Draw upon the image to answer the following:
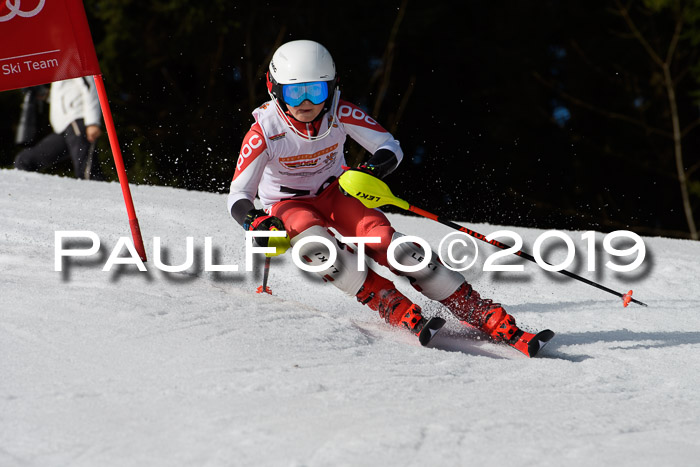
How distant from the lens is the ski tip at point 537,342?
3.66m

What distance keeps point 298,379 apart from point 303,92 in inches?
56.8

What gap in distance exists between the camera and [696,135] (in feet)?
51.1

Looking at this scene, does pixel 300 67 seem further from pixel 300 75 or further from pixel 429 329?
pixel 429 329

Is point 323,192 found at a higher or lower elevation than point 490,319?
higher

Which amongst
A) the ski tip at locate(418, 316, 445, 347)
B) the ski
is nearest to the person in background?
the ski tip at locate(418, 316, 445, 347)

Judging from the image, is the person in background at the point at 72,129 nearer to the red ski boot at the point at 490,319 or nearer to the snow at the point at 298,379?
the snow at the point at 298,379

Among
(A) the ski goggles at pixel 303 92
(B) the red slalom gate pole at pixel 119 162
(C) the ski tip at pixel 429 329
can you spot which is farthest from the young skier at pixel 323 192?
(B) the red slalom gate pole at pixel 119 162

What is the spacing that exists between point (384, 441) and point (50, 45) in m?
2.74

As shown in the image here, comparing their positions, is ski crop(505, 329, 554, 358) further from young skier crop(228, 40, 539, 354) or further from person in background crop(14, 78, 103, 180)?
person in background crop(14, 78, 103, 180)

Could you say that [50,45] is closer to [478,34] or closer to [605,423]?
[605,423]

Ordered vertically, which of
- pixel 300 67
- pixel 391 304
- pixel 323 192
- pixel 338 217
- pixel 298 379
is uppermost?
pixel 300 67

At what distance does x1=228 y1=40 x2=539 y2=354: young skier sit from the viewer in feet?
12.4

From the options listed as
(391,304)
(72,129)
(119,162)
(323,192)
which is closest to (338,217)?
(323,192)

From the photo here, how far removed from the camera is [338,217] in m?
4.04
